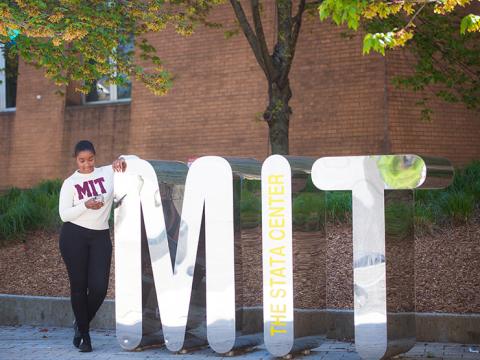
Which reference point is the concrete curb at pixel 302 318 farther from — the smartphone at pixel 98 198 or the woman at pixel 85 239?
the smartphone at pixel 98 198

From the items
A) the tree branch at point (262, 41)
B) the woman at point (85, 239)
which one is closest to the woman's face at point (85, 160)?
the woman at point (85, 239)

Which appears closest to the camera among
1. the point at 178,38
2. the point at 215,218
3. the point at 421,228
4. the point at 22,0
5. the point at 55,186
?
the point at 215,218

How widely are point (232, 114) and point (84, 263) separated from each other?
278 inches

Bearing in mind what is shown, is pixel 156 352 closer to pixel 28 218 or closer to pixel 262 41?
pixel 262 41

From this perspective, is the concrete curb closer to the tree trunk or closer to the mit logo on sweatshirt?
the mit logo on sweatshirt

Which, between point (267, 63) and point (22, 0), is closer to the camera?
point (22, 0)

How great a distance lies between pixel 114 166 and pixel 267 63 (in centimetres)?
356

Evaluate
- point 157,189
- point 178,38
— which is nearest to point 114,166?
point 157,189

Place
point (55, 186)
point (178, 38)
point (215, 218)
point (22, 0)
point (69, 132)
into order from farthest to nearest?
point (69, 132) → point (178, 38) → point (55, 186) → point (22, 0) → point (215, 218)

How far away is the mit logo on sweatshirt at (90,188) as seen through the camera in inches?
264

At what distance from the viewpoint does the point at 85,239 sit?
21.8 ft

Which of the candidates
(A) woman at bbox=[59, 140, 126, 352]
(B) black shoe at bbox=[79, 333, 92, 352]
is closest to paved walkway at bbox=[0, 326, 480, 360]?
(B) black shoe at bbox=[79, 333, 92, 352]

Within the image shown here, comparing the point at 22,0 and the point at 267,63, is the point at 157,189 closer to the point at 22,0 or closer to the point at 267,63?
the point at 22,0

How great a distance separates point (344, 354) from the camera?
21.1ft
